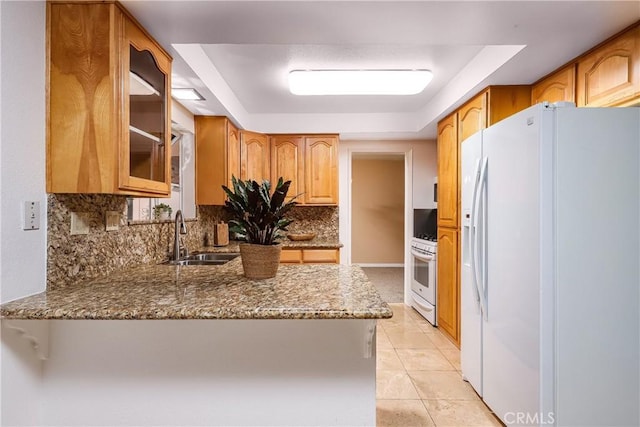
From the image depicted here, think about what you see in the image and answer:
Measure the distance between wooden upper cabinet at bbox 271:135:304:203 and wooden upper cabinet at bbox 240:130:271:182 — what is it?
82 millimetres

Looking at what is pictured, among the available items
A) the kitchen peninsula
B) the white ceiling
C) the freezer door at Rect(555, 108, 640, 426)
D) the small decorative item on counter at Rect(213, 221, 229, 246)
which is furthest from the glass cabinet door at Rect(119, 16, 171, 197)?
the freezer door at Rect(555, 108, 640, 426)

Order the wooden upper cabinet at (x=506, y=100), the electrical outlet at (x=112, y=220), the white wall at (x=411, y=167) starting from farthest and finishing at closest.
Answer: the white wall at (x=411, y=167)
the wooden upper cabinet at (x=506, y=100)
the electrical outlet at (x=112, y=220)

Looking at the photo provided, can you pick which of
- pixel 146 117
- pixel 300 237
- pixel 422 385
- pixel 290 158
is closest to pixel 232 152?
pixel 290 158

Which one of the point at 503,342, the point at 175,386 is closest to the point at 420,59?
the point at 503,342

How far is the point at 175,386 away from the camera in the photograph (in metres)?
1.36

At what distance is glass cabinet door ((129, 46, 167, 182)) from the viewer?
1.50 meters

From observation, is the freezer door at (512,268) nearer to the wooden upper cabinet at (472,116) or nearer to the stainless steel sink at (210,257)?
the wooden upper cabinet at (472,116)

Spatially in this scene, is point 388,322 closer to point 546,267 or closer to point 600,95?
point 546,267

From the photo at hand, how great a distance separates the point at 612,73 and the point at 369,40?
1272mm

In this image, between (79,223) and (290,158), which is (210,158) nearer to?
(290,158)

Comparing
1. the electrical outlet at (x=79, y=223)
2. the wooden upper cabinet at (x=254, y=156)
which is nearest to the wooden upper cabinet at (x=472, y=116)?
the wooden upper cabinet at (x=254, y=156)

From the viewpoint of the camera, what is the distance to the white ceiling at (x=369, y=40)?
1437mm

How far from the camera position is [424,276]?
12.1 ft

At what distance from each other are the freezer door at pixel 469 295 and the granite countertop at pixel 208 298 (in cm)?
98
